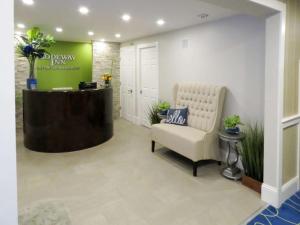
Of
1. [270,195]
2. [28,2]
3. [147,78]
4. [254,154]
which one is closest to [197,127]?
[254,154]

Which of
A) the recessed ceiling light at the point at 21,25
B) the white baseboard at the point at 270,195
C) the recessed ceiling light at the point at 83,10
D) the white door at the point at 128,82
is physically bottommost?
the white baseboard at the point at 270,195

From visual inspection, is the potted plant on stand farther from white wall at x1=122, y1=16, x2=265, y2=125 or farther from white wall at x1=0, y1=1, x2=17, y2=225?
white wall at x1=0, y1=1, x2=17, y2=225

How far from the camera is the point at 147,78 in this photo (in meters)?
6.13

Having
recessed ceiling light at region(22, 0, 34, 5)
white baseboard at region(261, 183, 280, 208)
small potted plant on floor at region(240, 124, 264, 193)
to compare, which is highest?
recessed ceiling light at region(22, 0, 34, 5)

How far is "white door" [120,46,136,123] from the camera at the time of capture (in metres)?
6.66

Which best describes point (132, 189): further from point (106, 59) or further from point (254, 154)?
point (106, 59)

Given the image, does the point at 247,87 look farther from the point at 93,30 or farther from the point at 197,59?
the point at 93,30

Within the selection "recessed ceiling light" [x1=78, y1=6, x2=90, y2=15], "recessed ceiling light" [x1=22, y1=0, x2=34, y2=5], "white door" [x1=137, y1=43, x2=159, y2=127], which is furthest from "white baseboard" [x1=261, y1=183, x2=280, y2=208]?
"recessed ceiling light" [x1=22, y1=0, x2=34, y2=5]

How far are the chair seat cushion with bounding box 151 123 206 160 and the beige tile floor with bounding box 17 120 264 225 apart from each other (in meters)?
0.32

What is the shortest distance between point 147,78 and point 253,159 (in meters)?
3.74

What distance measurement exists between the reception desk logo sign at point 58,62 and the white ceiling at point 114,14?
62.1 inches

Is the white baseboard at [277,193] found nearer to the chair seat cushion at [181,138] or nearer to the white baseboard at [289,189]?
the white baseboard at [289,189]

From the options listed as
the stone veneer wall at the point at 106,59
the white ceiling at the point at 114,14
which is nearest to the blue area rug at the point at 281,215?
the white ceiling at the point at 114,14

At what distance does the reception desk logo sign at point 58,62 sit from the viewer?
20.9 feet
